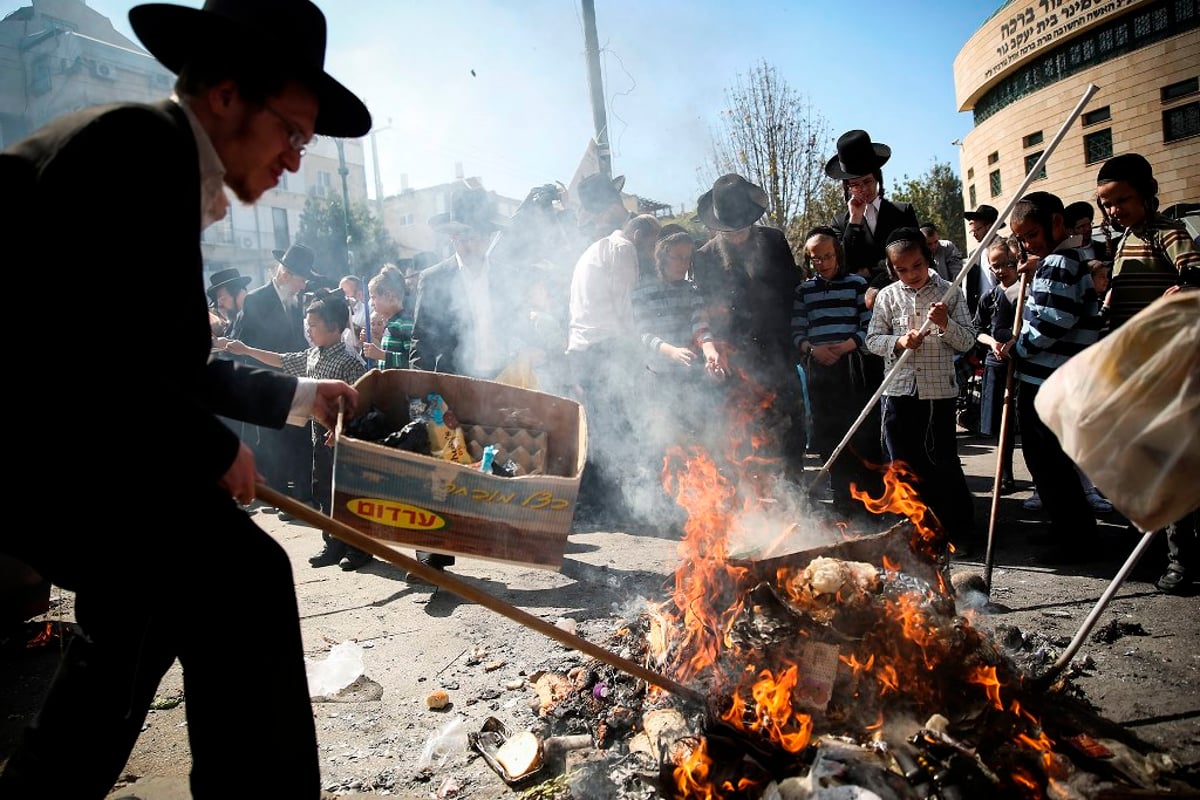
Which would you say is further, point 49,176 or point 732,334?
point 732,334

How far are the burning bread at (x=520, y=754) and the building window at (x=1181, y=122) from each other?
95.7 feet

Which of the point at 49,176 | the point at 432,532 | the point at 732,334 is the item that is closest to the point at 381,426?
the point at 432,532

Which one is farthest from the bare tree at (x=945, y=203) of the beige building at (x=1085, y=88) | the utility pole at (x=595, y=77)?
the utility pole at (x=595, y=77)

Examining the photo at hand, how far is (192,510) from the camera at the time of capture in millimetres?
1832

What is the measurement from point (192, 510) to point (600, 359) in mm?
4907

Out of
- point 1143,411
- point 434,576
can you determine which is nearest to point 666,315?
point 434,576

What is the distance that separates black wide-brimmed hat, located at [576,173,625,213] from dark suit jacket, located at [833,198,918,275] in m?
2.38

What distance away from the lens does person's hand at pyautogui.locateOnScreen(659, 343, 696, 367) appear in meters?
6.05

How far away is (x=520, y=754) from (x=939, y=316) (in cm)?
378

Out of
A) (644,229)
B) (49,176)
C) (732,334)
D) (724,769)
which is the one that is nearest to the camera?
(49,176)

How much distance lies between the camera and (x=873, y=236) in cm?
647

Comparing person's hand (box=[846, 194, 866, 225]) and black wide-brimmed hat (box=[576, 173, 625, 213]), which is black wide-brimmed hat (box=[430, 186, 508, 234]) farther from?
person's hand (box=[846, 194, 866, 225])

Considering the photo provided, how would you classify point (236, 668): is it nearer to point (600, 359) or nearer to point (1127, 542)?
point (600, 359)

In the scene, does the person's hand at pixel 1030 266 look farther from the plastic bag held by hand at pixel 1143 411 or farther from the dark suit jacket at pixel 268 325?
the dark suit jacket at pixel 268 325
